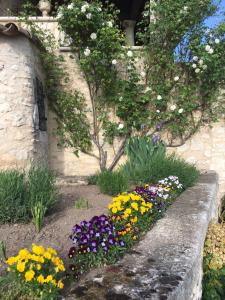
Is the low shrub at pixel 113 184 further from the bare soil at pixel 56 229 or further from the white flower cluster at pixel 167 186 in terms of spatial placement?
the white flower cluster at pixel 167 186

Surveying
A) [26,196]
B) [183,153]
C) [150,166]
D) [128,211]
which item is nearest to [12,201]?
[26,196]

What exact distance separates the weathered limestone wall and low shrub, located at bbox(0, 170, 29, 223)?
2213mm

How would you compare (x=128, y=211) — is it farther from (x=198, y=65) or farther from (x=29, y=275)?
(x=198, y=65)

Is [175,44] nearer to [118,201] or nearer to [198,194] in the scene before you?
[198,194]

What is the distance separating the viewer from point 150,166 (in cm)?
501

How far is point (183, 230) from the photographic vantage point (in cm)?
266

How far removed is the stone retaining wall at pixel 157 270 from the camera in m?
1.67

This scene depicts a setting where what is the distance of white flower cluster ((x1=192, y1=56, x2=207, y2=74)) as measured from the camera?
256 inches

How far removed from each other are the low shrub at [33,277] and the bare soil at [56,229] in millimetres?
572

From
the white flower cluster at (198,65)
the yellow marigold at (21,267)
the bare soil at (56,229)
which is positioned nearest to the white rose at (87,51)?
the white flower cluster at (198,65)

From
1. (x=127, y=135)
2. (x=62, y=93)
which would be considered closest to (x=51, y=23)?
(x=62, y=93)

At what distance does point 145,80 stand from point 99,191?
3.11 m

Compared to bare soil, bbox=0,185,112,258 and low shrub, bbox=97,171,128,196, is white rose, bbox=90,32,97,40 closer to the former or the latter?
low shrub, bbox=97,171,128,196

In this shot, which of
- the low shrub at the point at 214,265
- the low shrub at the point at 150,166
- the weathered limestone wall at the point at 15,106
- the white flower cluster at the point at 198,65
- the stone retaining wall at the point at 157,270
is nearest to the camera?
the stone retaining wall at the point at 157,270
